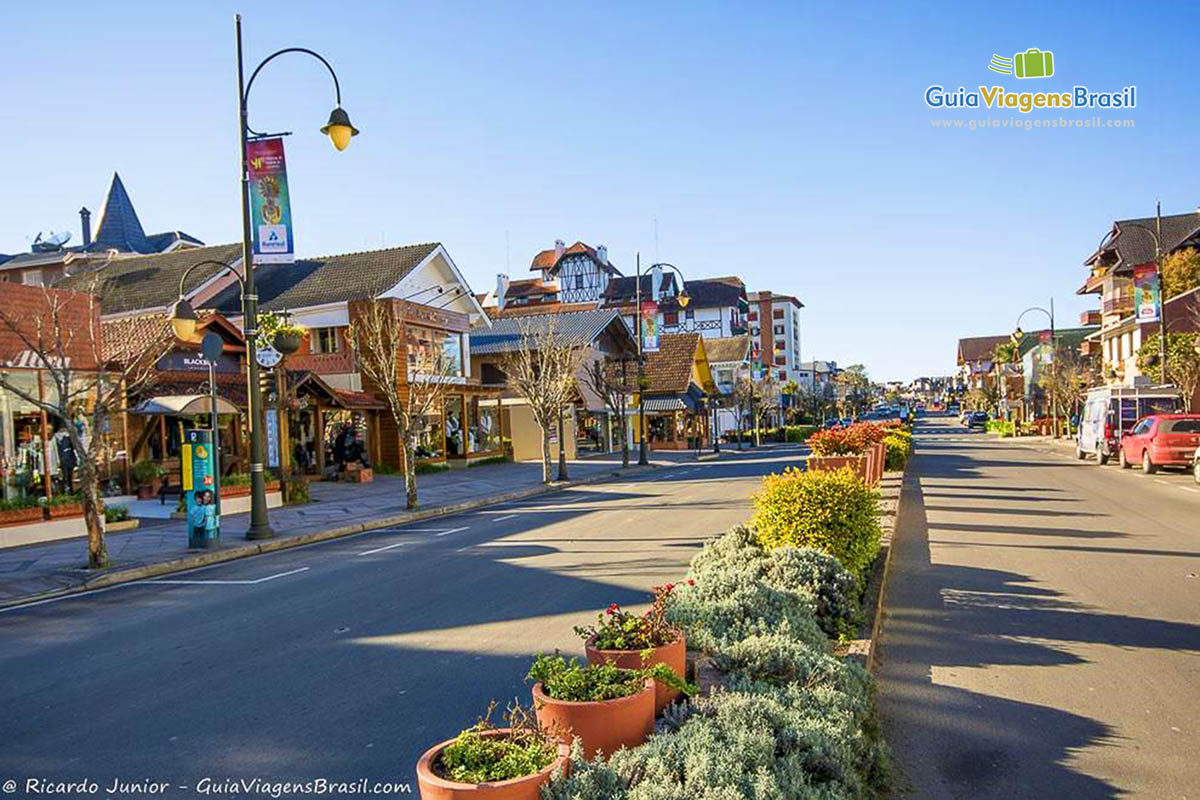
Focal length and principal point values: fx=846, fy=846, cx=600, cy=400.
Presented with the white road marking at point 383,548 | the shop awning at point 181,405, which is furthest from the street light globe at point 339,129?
the shop awning at point 181,405

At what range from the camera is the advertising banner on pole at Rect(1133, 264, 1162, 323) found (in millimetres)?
32344

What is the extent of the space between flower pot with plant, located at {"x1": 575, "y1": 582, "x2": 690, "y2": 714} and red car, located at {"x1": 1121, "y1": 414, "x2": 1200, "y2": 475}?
2392 cm

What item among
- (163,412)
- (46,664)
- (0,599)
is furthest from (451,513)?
(46,664)

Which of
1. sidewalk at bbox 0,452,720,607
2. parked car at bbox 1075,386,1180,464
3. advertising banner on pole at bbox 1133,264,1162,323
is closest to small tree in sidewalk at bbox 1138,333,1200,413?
parked car at bbox 1075,386,1180,464

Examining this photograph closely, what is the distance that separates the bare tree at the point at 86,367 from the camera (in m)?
12.0

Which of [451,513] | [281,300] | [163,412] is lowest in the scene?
[451,513]

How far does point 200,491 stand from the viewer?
1415cm

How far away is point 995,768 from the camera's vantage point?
459 cm

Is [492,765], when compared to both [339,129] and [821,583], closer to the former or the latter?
[821,583]

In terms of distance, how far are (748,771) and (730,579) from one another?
2.74m

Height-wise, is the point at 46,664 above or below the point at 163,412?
below

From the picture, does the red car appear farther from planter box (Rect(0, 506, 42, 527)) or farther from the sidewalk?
planter box (Rect(0, 506, 42, 527))

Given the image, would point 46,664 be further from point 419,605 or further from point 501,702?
point 501,702

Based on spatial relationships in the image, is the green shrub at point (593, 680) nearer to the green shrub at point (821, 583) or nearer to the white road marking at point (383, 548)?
the green shrub at point (821, 583)
